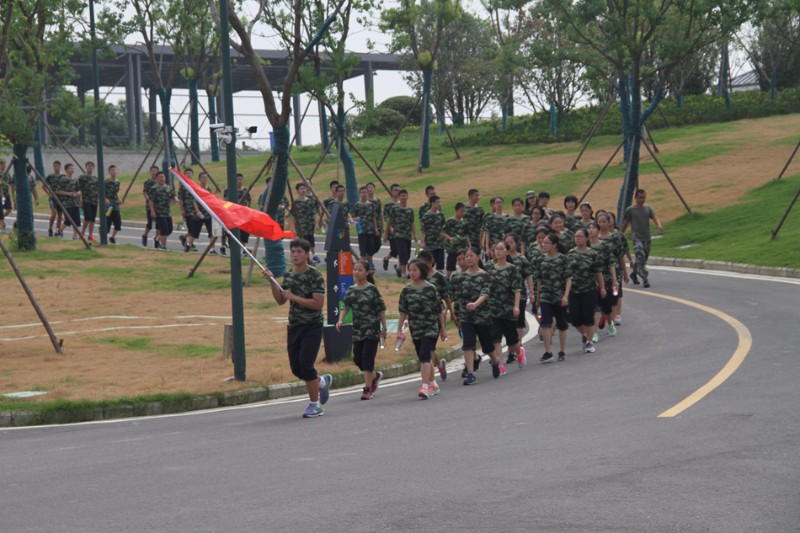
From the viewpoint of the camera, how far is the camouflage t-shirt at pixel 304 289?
12844 millimetres

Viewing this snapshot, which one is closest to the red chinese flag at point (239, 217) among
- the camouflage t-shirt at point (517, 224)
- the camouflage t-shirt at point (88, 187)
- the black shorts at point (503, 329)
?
the black shorts at point (503, 329)

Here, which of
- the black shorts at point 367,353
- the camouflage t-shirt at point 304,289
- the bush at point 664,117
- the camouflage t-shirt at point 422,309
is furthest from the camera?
the bush at point 664,117

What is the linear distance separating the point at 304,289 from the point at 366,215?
44.7ft

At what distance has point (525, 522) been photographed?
7.24 metres

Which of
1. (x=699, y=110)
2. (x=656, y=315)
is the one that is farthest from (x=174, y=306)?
(x=699, y=110)

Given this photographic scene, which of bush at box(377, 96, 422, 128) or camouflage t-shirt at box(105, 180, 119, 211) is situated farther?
bush at box(377, 96, 422, 128)

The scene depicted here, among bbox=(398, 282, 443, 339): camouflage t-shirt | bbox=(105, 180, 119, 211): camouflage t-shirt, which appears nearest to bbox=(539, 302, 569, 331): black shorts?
bbox=(398, 282, 443, 339): camouflage t-shirt

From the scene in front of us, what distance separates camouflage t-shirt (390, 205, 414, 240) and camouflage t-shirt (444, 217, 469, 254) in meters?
2.44

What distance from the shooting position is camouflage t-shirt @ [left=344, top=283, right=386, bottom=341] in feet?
45.6

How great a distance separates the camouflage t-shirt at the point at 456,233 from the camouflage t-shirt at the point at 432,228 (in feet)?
3.37

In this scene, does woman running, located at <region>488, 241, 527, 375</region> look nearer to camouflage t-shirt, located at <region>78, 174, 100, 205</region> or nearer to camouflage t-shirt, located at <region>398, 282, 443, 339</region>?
camouflage t-shirt, located at <region>398, 282, 443, 339</region>

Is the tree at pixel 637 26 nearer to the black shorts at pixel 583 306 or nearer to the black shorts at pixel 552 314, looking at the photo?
the black shorts at pixel 583 306

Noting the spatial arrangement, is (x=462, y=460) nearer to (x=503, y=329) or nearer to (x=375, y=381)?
(x=375, y=381)

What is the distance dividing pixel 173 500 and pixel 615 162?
40.0 metres
